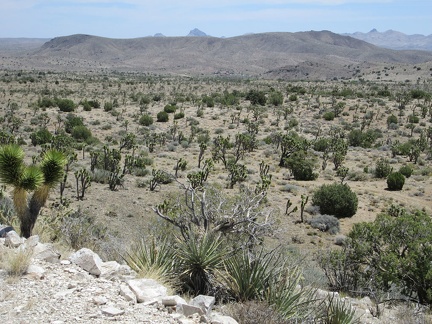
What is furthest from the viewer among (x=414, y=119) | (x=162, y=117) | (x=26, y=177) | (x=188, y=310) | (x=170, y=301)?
(x=414, y=119)

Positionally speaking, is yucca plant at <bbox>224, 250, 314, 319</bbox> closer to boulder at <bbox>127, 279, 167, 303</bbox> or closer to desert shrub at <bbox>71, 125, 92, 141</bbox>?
boulder at <bbox>127, 279, 167, 303</bbox>

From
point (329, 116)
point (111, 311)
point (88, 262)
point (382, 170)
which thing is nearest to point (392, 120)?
point (329, 116)

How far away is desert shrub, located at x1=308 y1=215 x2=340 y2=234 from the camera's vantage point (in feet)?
57.7

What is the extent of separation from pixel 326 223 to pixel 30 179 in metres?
13.0

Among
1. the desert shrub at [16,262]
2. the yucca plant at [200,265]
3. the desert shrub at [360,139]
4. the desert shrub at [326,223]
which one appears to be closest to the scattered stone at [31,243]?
the desert shrub at [16,262]

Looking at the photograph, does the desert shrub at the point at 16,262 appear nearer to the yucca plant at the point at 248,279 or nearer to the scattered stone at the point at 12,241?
the scattered stone at the point at 12,241

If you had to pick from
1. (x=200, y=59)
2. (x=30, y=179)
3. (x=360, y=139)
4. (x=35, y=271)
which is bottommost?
(x=360, y=139)

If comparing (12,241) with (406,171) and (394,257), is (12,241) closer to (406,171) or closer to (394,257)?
(394,257)

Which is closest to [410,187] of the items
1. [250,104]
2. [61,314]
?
[61,314]

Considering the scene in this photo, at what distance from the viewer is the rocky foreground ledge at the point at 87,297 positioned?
5266 millimetres

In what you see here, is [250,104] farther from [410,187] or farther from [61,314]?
[61,314]

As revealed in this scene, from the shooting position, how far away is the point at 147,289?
20.0ft

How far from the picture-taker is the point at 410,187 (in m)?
23.5

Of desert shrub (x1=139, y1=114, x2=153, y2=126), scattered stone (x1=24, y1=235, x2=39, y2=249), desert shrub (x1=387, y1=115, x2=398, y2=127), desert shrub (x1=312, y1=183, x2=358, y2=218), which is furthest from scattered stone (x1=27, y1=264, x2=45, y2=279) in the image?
desert shrub (x1=387, y1=115, x2=398, y2=127)
